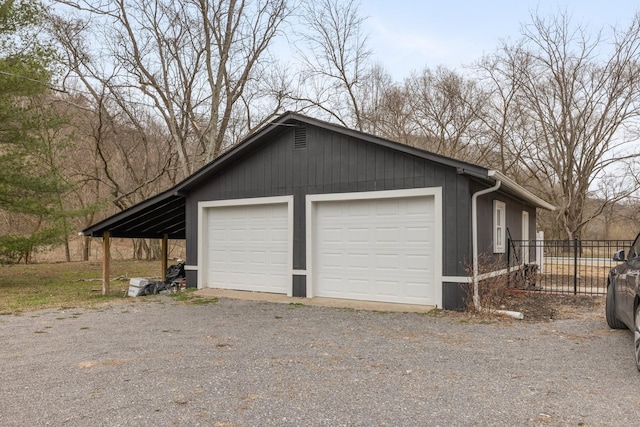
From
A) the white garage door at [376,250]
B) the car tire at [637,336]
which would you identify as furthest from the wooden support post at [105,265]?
the car tire at [637,336]

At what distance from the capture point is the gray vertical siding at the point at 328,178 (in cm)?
746

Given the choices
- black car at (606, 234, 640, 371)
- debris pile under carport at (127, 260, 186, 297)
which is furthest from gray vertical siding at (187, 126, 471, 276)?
black car at (606, 234, 640, 371)

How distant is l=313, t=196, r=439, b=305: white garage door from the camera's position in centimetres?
783

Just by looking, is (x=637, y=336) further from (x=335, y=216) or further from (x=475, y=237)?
(x=335, y=216)

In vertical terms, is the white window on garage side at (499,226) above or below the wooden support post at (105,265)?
above

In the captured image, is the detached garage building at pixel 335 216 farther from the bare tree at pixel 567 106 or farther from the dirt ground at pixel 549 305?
the bare tree at pixel 567 106

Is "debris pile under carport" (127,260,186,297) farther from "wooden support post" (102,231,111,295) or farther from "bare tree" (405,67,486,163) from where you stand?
"bare tree" (405,67,486,163)

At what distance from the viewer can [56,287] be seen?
12.4 meters

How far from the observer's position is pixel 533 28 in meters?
22.2

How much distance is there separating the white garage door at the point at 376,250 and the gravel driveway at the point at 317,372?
3.52 ft

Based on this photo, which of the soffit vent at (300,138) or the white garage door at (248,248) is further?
the white garage door at (248,248)

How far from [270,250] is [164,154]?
15.9m

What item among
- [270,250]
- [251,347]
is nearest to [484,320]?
[251,347]

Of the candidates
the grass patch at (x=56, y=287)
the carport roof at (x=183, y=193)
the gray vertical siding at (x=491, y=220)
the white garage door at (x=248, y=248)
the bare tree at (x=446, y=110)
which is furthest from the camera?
the bare tree at (x=446, y=110)
